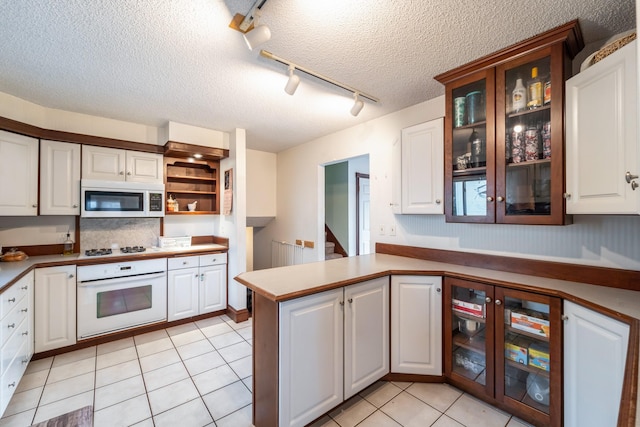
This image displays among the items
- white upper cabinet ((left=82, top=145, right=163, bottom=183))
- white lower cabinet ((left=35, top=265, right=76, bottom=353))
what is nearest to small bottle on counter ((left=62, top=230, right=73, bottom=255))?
white lower cabinet ((left=35, top=265, right=76, bottom=353))

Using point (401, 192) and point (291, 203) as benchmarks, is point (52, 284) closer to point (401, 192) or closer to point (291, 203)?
point (291, 203)

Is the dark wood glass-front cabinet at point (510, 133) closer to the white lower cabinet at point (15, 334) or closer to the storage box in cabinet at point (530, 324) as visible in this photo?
the storage box in cabinet at point (530, 324)

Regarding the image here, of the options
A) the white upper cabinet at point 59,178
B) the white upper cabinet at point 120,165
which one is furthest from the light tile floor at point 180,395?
the white upper cabinet at point 120,165

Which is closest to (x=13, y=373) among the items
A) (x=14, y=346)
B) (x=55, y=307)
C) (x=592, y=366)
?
(x=14, y=346)

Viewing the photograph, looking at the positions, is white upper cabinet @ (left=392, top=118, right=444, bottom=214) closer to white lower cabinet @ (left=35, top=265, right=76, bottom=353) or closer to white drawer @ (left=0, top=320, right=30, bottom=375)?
white drawer @ (left=0, top=320, right=30, bottom=375)

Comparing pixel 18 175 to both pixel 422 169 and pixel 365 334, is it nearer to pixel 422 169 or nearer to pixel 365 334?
pixel 365 334

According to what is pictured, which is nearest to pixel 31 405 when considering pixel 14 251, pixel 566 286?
pixel 14 251

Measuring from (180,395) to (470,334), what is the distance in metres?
2.20

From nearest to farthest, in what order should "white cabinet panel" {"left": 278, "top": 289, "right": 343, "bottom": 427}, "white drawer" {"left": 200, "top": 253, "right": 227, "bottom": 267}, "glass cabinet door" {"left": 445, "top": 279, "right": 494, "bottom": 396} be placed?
"white cabinet panel" {"left": 278, "top": 289, "right": 343, "bottom": 427} → "glass cabinet door" {"left": 445, "top": 279, "right": 494, "bottom": 396} → "white drawer" {"left": 200, "top": 253, "right": 227, "bottom": 267}

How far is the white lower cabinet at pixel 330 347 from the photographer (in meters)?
1.46

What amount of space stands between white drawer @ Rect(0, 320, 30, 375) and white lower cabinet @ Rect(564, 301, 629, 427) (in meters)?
3.34

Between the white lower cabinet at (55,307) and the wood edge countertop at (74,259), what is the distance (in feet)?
0.21

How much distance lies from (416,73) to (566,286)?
1750 mm

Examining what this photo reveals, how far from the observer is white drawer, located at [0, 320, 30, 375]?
1673 millimetres
